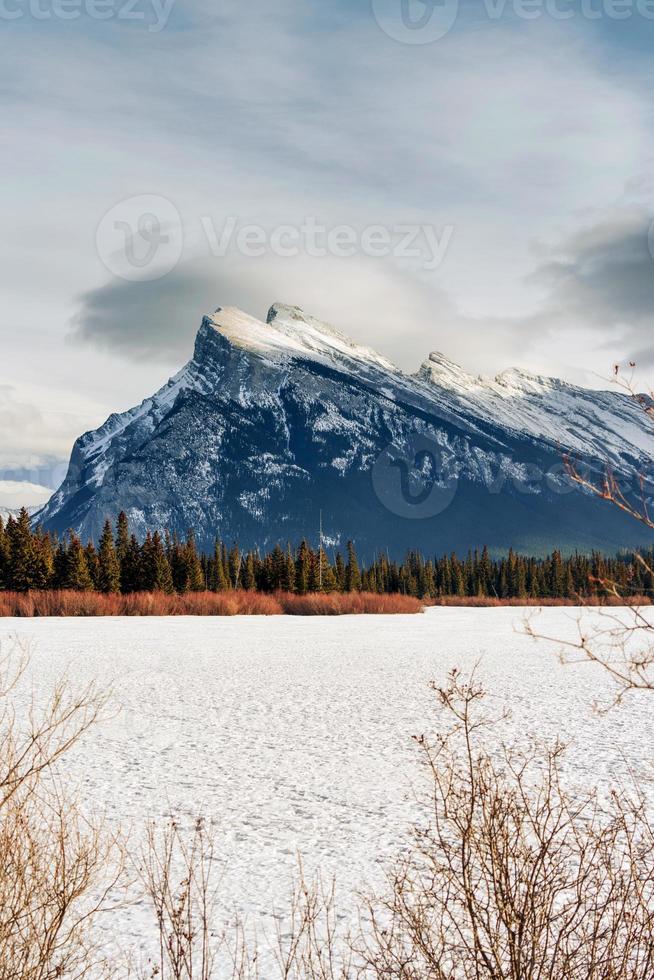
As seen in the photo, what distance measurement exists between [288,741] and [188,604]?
38919 mm

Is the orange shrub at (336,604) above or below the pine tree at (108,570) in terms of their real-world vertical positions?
below

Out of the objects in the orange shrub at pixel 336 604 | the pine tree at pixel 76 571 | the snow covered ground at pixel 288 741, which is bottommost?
the snow covered ground at pixel 288 741

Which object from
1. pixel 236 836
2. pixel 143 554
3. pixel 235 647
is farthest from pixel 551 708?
pixel 143 554

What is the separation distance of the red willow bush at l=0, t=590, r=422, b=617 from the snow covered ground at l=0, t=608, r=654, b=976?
22.1 meters

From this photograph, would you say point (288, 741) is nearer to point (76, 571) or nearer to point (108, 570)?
point (76, 571)

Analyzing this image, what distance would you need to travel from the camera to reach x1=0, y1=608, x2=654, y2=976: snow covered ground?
6.82 meters

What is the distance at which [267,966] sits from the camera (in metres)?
4.77

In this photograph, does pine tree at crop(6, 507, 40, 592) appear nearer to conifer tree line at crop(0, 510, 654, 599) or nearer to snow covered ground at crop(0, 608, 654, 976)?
conifer tree line at crop(0, 510, 654, 599)

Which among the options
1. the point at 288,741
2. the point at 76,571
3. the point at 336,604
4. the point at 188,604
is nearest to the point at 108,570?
the point at 76,571

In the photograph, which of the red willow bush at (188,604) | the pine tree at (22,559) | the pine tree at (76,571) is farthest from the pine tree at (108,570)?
the red willow bush at (188,604)

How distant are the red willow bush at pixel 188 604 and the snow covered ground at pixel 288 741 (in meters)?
22.1

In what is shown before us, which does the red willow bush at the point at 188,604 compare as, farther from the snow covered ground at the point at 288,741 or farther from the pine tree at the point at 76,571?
the snow covered ground at the point at 288,741

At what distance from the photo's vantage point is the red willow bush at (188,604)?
44719mm

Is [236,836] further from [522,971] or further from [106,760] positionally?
[522,971]
